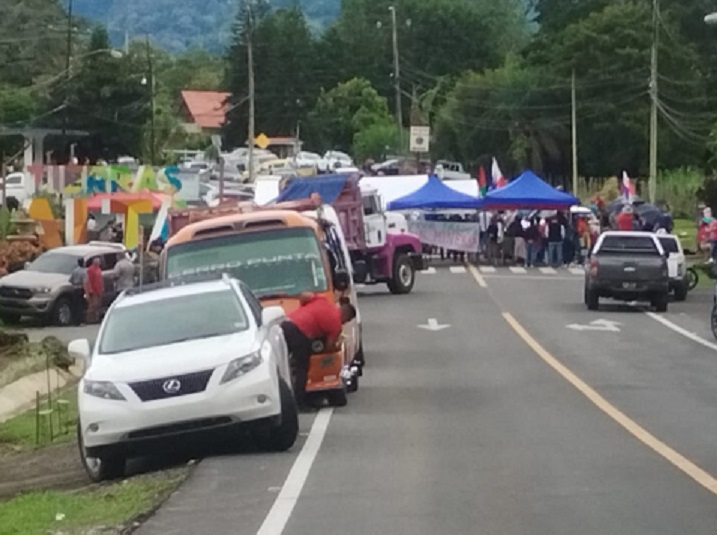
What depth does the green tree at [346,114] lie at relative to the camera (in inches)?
4973

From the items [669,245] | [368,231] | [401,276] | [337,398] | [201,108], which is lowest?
[401,276]

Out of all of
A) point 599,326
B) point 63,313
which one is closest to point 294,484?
point 599,326

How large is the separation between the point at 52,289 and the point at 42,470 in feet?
77.9

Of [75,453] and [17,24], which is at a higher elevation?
[17,24]

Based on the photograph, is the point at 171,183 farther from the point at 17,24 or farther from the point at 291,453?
the point at 17,24

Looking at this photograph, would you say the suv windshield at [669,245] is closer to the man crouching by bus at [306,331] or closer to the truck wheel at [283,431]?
the man crouching by bus at [306,331]

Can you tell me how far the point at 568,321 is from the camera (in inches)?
1524

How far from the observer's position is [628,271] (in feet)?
135

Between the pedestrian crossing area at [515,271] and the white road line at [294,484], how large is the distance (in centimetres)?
3673

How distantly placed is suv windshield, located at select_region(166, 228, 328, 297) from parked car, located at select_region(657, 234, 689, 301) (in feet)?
70.5

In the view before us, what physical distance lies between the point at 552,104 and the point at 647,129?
9.22 m

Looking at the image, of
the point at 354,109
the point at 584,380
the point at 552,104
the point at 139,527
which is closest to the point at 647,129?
the point at 552,104

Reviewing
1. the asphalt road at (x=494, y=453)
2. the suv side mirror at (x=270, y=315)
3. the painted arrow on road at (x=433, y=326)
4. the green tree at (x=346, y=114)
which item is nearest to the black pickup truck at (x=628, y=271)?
the painted arrow on road at (x=433, y=326)

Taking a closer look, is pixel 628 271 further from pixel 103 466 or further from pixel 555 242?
pixel 103 466
